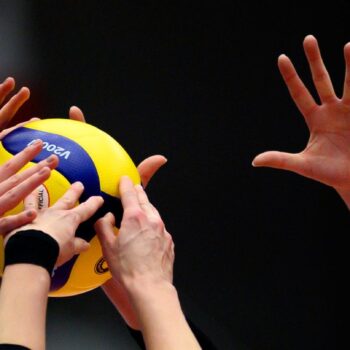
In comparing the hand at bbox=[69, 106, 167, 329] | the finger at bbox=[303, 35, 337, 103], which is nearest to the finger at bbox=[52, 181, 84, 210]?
the hand at bbox=[69, 106, 167, 329]

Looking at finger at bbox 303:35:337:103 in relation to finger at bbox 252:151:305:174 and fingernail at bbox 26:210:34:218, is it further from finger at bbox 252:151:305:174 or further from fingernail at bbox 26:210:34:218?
fingernail at bbox 26:210:34:218

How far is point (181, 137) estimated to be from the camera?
10.9 ft

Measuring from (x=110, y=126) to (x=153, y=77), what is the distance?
1.03ft

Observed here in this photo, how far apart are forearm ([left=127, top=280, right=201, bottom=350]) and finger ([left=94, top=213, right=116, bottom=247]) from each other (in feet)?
0.40

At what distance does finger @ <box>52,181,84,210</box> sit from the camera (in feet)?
3.66

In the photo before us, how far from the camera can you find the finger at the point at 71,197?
112 centimetres

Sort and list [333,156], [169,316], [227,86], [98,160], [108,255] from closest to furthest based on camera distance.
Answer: [169,316], [108,255], [98,160], [333,156], [227,86]

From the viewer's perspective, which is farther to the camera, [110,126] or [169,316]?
→ [110,126]

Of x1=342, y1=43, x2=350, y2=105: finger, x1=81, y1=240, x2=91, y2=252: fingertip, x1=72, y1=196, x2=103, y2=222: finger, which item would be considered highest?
x1=342, y1=43, x2=350, y2=105: finger

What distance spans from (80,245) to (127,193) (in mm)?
138

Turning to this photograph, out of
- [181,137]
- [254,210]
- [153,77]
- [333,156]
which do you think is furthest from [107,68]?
[333,156]

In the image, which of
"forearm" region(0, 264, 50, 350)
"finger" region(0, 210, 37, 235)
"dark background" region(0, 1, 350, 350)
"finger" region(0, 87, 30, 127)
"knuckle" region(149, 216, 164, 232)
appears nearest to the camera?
"forearm" region(0, 264, 50, 350)

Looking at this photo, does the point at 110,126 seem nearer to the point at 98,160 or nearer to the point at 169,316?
the point at 98,160

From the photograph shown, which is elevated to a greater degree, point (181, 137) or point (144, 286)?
point (144, 286)
